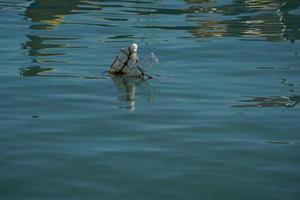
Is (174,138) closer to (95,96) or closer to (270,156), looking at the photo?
(270,156)

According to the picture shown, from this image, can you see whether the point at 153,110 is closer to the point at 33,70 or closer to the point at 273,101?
the point at 273,101

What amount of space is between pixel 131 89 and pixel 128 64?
0.63 m

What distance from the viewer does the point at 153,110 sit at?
9000 millimetres

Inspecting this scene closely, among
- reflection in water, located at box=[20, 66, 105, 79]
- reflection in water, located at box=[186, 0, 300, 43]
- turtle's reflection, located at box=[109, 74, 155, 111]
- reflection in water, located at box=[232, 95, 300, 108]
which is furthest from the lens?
reflection in water, located at box=[186, 0, 300, 43]

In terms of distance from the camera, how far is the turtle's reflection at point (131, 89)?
957 cm

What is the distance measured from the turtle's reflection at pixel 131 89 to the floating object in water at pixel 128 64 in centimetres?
9

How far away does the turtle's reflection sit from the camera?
9.57 m

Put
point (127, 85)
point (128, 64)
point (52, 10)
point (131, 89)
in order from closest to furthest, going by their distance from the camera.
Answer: point (131, 89)
point (127, 85)
point (128, 64)
point (52, 10)

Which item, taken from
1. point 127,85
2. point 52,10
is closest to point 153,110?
point 127,85

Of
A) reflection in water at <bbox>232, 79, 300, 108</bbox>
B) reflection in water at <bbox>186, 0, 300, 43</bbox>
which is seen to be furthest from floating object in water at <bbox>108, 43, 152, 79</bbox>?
reflection in water at <bbox>186, 0, 300, 43</bbox>

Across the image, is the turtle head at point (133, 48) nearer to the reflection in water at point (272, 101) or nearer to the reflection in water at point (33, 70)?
the reflection in water at point (33, 70)

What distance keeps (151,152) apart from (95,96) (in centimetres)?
252

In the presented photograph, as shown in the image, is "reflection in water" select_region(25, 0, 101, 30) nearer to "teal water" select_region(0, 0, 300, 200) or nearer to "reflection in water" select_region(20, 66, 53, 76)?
"teal water" select_region(0, 0, 300, 200)

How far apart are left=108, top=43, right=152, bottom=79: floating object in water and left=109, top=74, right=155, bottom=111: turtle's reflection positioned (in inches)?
3.7
